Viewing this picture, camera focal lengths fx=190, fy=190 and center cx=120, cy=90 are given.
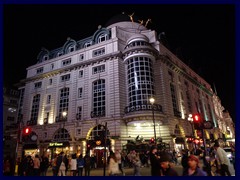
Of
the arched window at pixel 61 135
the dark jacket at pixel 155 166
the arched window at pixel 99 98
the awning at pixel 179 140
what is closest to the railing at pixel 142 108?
the arched window at pixel 99 98

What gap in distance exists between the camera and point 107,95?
2964cm

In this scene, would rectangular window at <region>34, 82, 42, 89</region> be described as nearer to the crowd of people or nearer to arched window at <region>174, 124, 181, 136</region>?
the crowd of people

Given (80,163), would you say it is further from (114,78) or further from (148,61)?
(148,61)

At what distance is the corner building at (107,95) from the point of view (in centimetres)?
2772

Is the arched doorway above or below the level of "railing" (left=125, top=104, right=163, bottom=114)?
below

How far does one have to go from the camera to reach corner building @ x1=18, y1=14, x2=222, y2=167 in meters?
27.7

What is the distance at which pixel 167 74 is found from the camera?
33531mm

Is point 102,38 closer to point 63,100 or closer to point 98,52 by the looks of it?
point 98,52

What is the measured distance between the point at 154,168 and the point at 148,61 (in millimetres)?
23070

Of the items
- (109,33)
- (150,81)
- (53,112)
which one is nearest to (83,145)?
(53,112)

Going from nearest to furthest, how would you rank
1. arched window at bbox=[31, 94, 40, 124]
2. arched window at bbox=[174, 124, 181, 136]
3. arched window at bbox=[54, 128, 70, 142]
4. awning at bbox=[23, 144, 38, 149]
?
arched window at bbox=[174, 124, 181, 136] → arched window at bbox=[54, 128, 70, 142] → awning at bbox=[23, 144, 38, 149] → arched window at bbox=[31, 94, 40, 124]

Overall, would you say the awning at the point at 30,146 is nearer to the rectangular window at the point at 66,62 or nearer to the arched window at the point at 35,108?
the arched window at the point at 35,108

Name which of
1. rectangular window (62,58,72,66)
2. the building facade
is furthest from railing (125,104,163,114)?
the building facade

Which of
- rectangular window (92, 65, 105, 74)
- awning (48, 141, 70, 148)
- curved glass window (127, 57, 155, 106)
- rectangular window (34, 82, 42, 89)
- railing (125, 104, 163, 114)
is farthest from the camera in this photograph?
rectangular window (34, 82, 42, 89)
